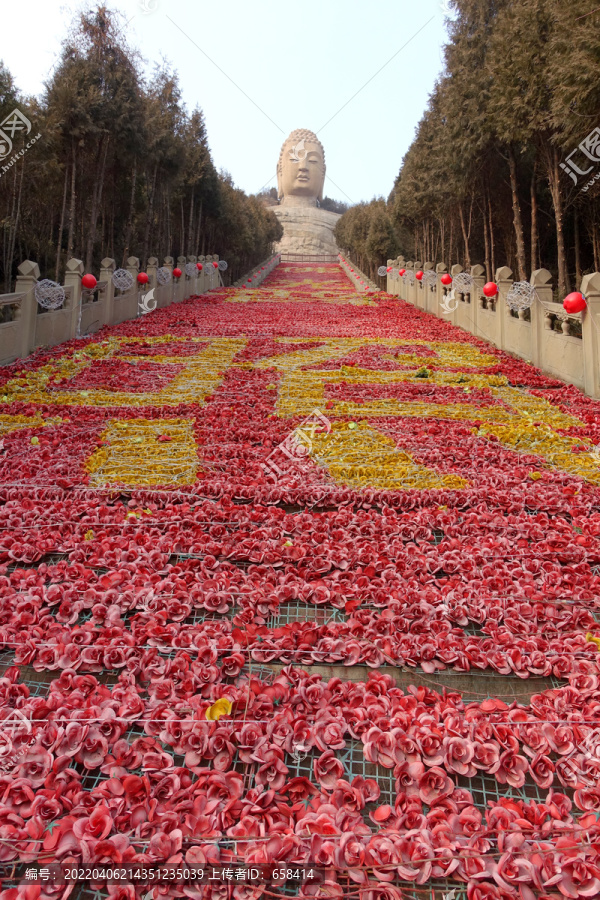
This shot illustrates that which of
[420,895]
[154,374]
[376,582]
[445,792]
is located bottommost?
[420,895]

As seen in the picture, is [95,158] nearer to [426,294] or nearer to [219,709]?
[426,294]

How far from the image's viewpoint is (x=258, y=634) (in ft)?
9.20

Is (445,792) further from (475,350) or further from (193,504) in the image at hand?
(475,350)

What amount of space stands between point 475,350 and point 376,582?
28.6ft

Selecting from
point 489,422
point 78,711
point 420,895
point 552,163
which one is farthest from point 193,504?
point 552,163

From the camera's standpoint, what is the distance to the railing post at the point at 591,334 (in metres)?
7.05

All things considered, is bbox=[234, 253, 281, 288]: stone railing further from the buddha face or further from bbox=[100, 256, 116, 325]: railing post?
bbox=[100, 256, 116, 325]: railing post

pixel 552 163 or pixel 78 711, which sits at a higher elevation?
pixel 552 163

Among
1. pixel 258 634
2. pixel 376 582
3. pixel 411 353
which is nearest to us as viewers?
pixel 258 634

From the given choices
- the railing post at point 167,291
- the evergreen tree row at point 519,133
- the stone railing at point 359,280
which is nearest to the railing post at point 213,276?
the railing post at point 167,291

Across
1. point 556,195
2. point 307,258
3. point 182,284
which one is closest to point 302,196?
point 307,258

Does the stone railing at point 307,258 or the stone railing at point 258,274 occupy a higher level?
the stone railing at point 307,258

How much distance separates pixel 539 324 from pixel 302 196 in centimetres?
5694

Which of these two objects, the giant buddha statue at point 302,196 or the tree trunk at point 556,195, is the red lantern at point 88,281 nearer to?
the tree trunk at point 556,195
